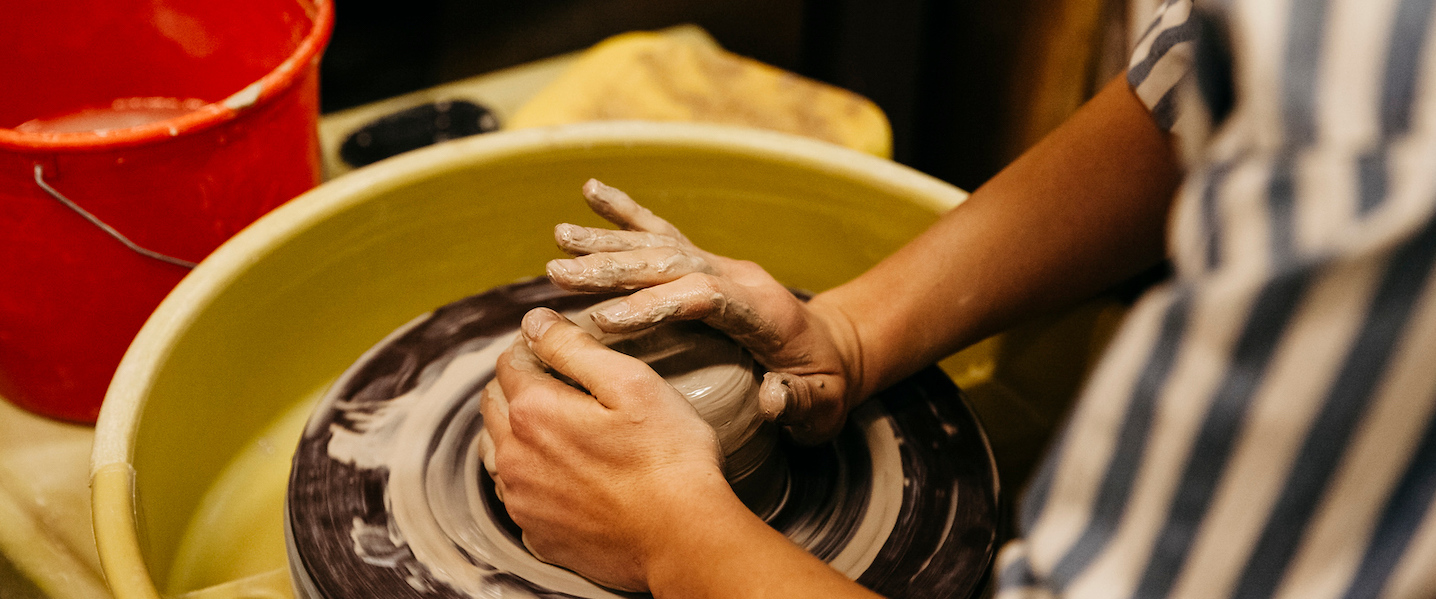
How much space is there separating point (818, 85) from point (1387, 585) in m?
1.37

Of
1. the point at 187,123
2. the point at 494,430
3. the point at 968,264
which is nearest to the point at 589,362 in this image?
the point at 494,430

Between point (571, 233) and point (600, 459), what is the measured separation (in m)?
0.20

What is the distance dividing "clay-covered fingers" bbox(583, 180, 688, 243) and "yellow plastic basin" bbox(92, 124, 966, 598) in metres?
0.37

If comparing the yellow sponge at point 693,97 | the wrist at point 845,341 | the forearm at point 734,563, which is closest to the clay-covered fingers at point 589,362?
the forearm at point 734,563

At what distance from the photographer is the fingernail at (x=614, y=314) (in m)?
0.75

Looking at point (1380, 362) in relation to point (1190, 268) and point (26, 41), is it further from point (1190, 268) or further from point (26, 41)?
point (26, 41)

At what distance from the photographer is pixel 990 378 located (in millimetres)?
1278

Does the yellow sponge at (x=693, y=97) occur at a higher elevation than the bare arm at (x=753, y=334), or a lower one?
lower

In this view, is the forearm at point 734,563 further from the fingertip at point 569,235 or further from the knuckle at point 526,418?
the fingertip at point 569,235

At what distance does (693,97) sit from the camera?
164 centimetres

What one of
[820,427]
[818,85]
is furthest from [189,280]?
[818,85]

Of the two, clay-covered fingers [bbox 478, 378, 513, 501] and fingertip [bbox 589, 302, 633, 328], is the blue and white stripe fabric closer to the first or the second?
A: fingertip [bbox 589, 302, 633, 328]

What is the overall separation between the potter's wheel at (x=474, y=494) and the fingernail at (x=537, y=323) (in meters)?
0.20

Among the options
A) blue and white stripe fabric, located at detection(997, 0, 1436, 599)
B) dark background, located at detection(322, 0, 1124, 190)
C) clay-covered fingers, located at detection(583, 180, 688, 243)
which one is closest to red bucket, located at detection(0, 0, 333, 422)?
clay-covered fingers, located at detection(583, 180, 688, 243)
